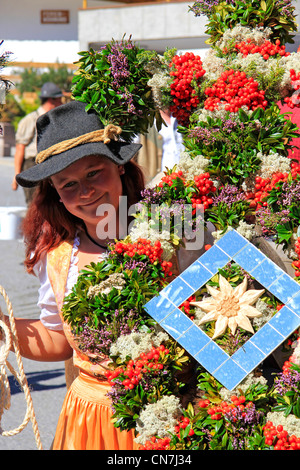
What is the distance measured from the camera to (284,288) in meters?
1.69

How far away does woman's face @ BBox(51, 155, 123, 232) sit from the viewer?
193 cm

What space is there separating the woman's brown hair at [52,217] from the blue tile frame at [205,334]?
492mm

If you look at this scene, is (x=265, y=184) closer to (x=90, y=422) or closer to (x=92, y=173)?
(x=92, y=173)

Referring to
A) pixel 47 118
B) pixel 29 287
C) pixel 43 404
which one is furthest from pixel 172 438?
pixel 29 287

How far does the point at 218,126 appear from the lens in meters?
1.80

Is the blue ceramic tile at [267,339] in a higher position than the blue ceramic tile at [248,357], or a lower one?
higher

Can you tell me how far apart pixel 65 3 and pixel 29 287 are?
21.0 metres

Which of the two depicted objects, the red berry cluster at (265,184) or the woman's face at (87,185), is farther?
the woman's face at (87,185)

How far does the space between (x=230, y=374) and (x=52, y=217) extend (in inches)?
35.5

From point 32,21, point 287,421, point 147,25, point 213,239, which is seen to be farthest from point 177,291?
point 32,21

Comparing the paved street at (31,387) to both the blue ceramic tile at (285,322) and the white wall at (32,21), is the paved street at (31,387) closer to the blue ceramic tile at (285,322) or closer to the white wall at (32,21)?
the blue ceramic tile at (285,322)

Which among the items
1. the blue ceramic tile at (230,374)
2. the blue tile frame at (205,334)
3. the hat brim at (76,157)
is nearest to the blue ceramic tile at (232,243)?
the blue tile frame at (205,334)

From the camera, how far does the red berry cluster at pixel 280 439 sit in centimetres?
153

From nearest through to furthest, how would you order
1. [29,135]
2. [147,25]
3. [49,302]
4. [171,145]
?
[49,302]
[171,145]
[29,135]
[147,25]
